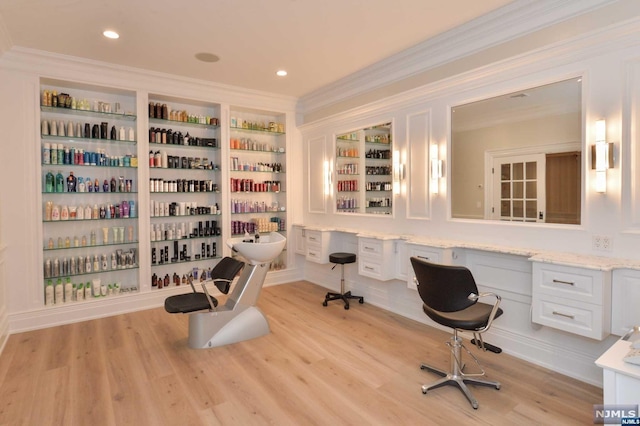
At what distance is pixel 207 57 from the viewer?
388 cm

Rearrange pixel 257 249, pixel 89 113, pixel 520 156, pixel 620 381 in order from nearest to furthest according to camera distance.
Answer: pixel 620 381
pixel 520 156
pixel 257 249
pixel 89 113

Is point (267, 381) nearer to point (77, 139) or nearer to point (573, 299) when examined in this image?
point (573, 299)

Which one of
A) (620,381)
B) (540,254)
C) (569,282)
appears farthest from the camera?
(540,254)

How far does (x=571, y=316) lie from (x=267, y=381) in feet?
7.27

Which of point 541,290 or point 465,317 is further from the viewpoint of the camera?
point 541,290

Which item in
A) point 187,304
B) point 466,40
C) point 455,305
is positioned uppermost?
point 466,40

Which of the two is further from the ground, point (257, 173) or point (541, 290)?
point (257, 173)

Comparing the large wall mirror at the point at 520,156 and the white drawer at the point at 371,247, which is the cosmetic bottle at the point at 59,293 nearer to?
the white drawer at the point at 371,247

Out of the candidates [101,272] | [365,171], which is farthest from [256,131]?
[101,272]

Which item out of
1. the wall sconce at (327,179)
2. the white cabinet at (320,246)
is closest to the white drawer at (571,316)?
the white cabinet at (320,246)

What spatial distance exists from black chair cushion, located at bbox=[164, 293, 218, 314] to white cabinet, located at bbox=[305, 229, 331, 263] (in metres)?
1.88

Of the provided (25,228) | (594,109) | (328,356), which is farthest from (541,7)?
(25,228)

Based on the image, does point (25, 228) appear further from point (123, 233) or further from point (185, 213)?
point (185, 213)

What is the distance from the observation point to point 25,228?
12.2 feet
